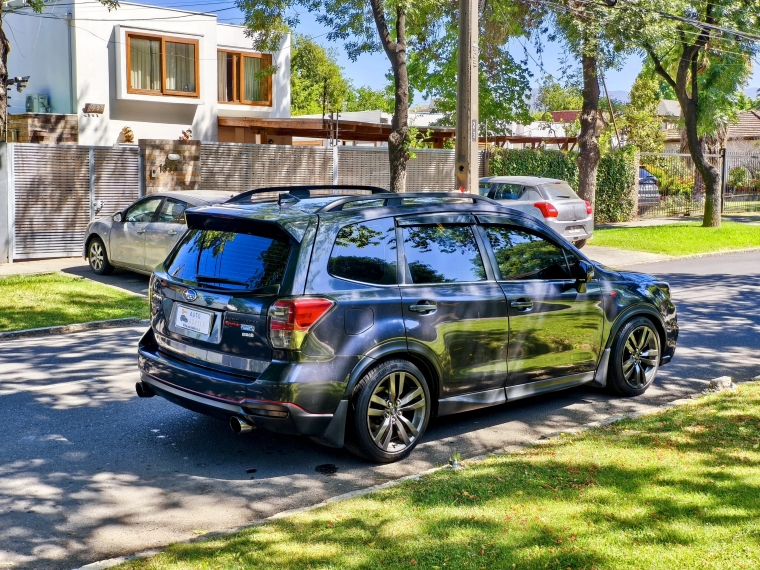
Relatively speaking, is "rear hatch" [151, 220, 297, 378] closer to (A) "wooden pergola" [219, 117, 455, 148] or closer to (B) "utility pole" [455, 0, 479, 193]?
(B) "utility pole" [455, 0, 479, 193]

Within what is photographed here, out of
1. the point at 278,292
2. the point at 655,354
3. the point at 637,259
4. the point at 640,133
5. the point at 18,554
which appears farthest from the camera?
the point at 640,133

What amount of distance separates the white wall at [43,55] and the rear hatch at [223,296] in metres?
22.9

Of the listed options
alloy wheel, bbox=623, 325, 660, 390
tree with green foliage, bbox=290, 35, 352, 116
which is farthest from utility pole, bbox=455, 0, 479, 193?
tree with green foliage, bbox=290, 35, 352, 116

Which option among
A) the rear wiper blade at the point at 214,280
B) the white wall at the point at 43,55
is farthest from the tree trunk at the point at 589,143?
the rear wiper blade at the point at 214,280

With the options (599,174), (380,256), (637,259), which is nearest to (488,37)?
(599,174)

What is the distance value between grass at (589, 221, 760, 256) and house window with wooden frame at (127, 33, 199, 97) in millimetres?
13971

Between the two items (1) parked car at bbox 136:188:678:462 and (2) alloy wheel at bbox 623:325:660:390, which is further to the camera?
(2) alloy wheel at bbox 623:325:660:390

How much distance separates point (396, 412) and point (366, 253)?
110cm

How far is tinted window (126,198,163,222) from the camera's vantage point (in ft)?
48.5

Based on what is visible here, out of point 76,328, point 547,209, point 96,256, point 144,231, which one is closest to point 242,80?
point 547,209

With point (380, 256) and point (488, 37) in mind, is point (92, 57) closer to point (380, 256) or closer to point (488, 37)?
point (488, 37)

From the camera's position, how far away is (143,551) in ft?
15.6

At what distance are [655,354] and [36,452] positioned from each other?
17.0 ft

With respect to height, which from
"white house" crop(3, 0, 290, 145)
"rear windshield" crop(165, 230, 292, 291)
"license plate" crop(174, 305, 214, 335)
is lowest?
"license plate" crop(174, 305, 214, 335)
